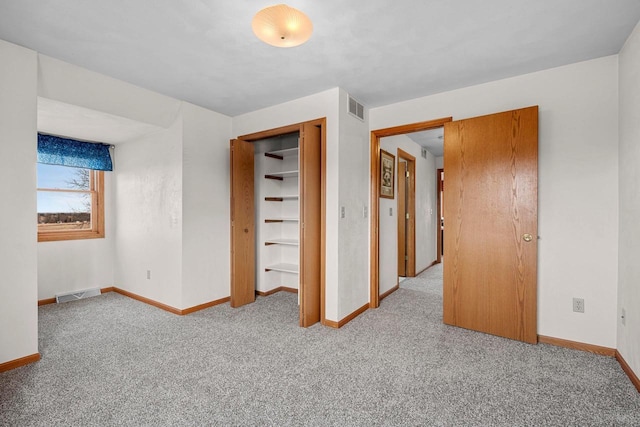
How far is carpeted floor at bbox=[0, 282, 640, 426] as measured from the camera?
1743mm

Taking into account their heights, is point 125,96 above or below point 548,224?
above

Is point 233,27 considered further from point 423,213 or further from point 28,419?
point 423,213

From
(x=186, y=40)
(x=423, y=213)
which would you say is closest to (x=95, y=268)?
(x=186, y=40)

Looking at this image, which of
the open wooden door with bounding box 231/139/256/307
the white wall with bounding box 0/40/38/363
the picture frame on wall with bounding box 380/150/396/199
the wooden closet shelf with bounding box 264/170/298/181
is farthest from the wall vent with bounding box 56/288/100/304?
the picture frame on wall with bounding box 380/150/396/199

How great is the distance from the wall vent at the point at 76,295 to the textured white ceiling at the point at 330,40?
297cm

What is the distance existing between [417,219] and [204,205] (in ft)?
12.0

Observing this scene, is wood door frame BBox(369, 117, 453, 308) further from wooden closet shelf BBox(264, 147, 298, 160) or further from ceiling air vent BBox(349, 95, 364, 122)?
wooden closet shelf BBox(264, 147, 298, 160)

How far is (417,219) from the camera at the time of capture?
18.0ft

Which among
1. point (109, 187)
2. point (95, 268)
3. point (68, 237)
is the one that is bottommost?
point (95, 268)

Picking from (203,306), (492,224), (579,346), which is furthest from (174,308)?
(579,346)

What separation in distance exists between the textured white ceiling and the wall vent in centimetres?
297

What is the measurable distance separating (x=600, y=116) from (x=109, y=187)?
5.72 meters

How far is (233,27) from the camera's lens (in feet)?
6.71

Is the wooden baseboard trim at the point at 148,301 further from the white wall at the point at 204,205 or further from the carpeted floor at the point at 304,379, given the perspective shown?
the carpeted floor at the point at 304,379
